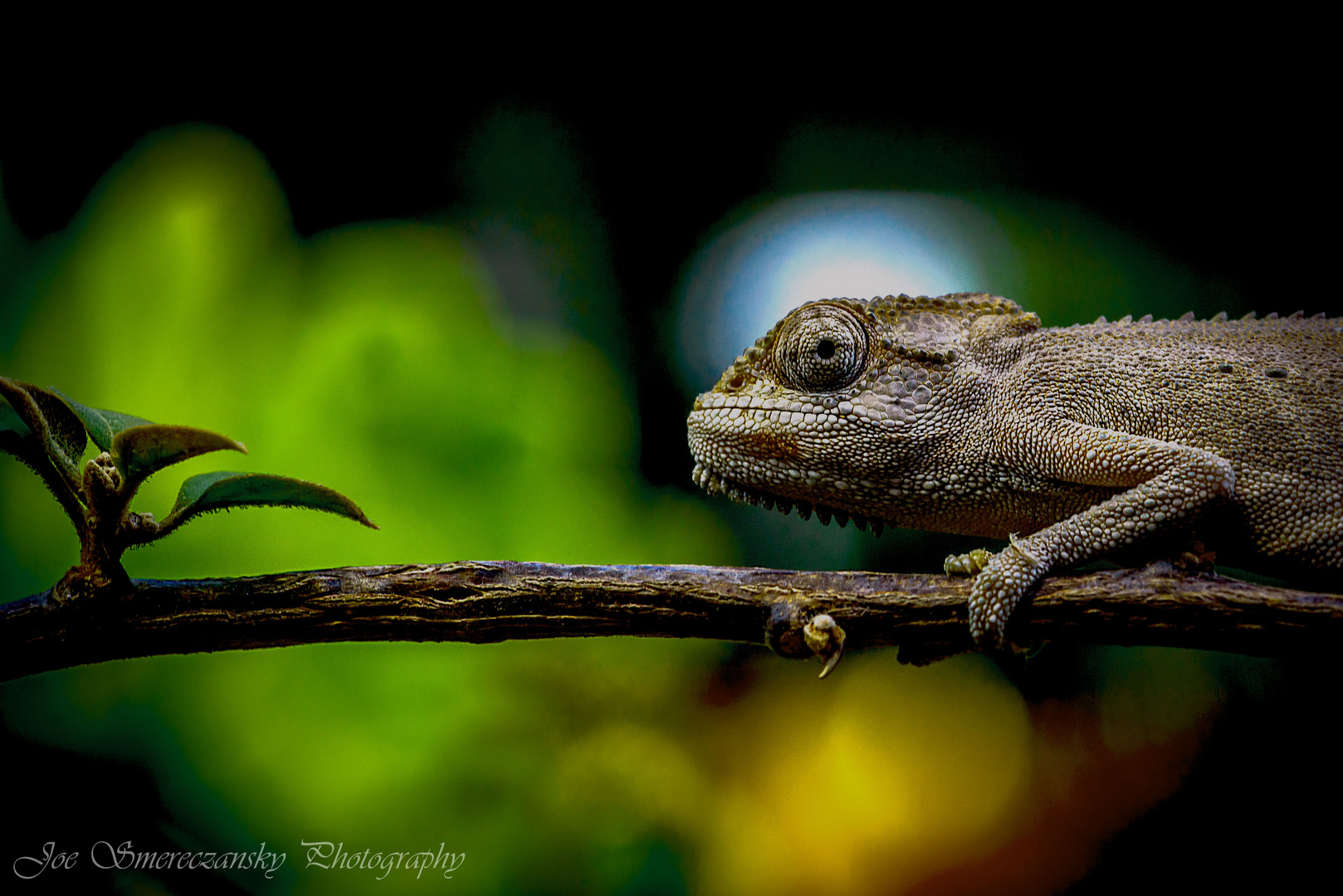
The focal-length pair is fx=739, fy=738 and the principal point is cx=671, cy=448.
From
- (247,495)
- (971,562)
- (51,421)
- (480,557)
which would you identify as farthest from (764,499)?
(51,421)

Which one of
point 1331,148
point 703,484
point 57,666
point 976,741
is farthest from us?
point 976,741

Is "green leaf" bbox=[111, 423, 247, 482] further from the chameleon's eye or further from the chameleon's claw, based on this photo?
the chameleon's eye

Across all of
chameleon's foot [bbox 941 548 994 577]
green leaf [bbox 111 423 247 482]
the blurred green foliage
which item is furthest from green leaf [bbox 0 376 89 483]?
chameleon's foot [bbox 941 548 994 577]

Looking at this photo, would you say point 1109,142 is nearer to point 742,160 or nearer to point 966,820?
point 742,160

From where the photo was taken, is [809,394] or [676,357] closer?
[809,394]

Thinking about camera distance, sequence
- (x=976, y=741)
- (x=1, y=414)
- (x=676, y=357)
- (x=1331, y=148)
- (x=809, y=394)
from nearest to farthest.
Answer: (x=1, y=414)
(x=809, y=394)
(x=1331, y=148)
(x=976, y=741)
(x=676, y=357)

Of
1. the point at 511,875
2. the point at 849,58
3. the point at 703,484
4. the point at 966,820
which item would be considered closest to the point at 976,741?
the point at 966,820
